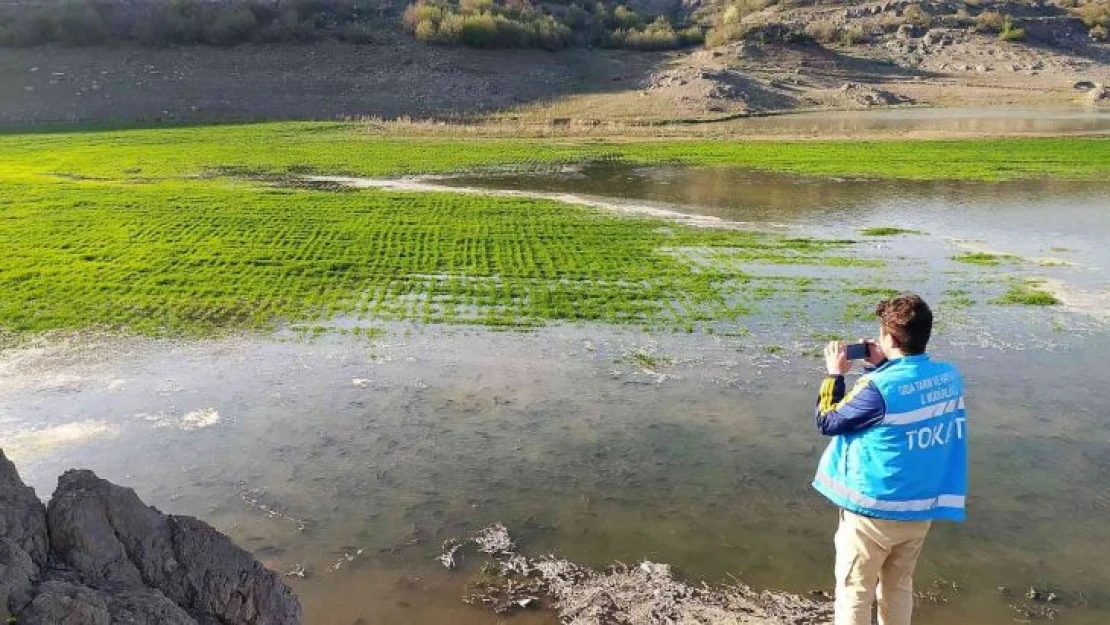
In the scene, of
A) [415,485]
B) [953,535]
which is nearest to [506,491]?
[415,485]

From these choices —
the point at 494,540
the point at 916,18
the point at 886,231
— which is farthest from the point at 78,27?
the point at 916,18

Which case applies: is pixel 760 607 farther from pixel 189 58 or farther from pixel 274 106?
pixel 189 58

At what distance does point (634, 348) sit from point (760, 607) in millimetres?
5493

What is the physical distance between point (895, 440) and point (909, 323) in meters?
0.59

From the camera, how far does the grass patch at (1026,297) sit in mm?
13469

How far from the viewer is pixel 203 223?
1823 cm

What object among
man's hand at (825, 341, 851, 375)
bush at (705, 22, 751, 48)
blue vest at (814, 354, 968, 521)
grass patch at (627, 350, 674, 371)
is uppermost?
bush at (705, 22, 751, 48)

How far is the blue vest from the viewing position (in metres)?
4.31

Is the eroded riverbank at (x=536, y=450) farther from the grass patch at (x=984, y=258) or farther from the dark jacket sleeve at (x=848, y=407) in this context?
the grass patch at (x=984, y=258)

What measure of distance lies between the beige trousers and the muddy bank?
1227 millimetres

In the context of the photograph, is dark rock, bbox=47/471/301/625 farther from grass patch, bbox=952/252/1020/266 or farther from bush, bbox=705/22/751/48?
bush, bbox=705/22/751/48

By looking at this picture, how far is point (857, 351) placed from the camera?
4.54 meters

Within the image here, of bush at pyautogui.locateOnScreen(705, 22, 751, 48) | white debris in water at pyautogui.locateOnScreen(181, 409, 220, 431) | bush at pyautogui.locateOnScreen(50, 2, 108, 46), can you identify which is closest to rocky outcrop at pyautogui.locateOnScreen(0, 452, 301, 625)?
white debris in water at pyautogui.locateOnScreen(181, 409, 220, 431)

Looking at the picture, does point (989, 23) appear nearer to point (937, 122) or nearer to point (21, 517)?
point (937, 122)
